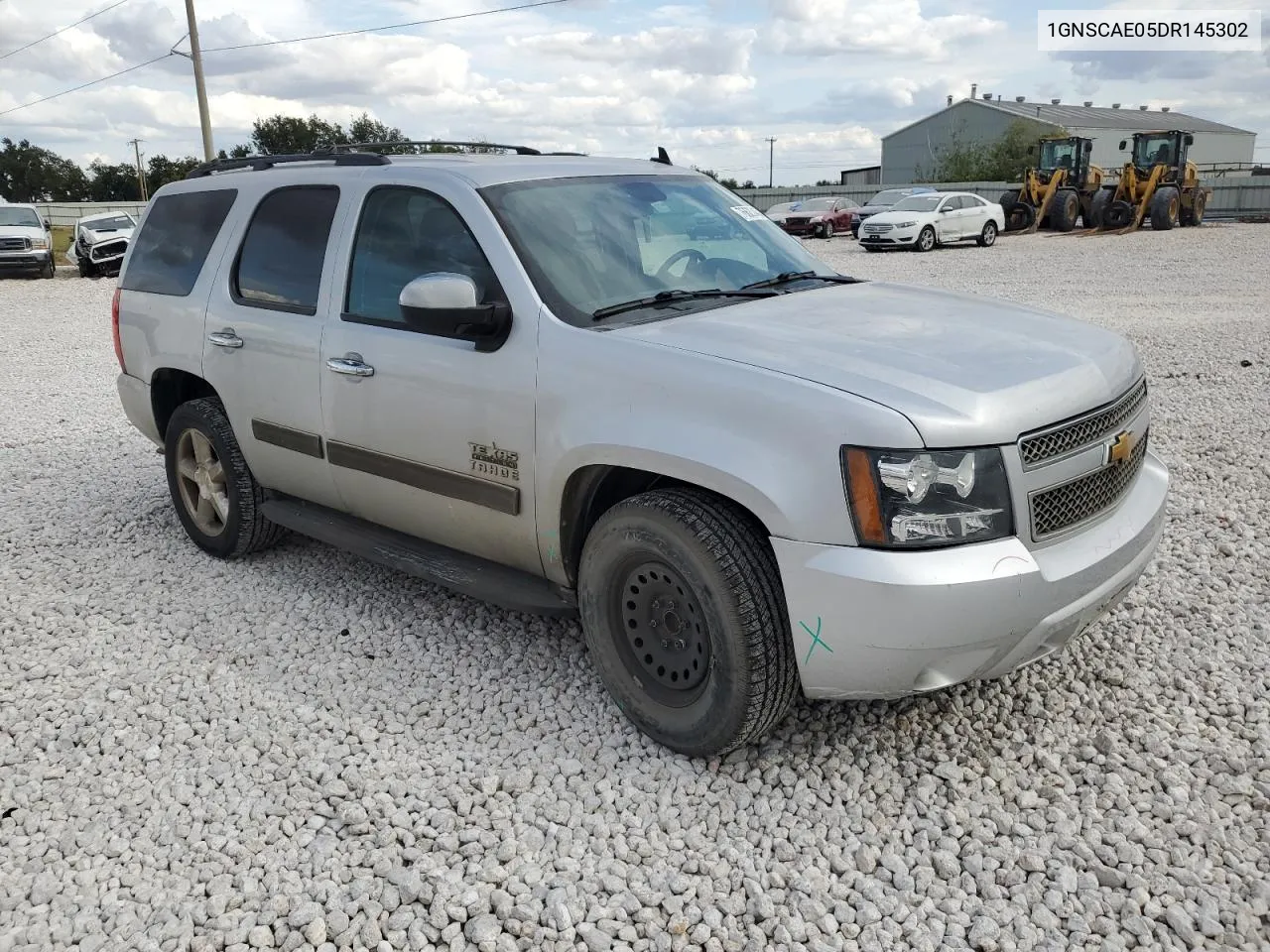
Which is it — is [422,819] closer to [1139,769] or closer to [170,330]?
[1139,769]

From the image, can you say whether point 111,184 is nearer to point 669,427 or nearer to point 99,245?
point 99,245

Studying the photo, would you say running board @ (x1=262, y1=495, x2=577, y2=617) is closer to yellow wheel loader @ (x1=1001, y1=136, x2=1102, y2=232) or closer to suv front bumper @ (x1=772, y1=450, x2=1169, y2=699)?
suv front bumper @ (x1=772, y1=450, x2=1169, y2=699)

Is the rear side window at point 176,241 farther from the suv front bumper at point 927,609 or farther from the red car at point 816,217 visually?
the red car at point 816,217

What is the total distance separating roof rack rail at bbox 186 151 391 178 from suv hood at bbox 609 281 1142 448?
66.6 inches

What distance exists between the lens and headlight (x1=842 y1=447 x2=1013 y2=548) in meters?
2.72

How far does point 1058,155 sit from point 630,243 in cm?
3050

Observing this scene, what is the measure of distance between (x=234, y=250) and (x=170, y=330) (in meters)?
0.60

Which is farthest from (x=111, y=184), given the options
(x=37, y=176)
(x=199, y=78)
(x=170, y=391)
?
(x=170, y=391)

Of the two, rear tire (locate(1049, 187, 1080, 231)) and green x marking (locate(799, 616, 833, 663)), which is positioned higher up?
rear tire (locate(1049, 187, 1080, 231))

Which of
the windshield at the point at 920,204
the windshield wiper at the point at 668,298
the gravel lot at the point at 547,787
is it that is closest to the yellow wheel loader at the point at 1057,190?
the windshield at the point at 920,204

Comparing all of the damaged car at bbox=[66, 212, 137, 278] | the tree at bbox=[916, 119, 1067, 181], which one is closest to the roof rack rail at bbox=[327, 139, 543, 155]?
the damaged car at bbox=[66, 212, 137, 278]

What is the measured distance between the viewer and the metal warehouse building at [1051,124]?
226 ft

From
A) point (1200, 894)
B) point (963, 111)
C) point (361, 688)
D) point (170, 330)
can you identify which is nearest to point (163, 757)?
point (361, 688)

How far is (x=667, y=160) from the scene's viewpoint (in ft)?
16.3
